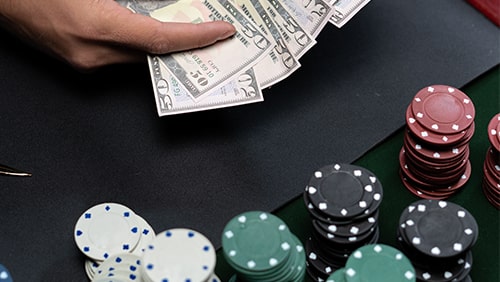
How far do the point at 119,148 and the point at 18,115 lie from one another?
33cm

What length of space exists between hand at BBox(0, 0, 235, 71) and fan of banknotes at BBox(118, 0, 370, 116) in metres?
0.05

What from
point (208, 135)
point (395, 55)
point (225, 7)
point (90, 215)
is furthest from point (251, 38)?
point (90, 215)

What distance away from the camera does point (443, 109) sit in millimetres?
2424

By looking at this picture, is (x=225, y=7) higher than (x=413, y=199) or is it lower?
higher

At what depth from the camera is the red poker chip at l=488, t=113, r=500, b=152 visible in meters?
2.39

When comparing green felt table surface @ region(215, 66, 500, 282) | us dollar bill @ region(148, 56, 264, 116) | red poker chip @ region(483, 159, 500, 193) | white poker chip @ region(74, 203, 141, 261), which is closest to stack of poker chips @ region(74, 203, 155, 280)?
white poker chip @ region(74, 203, 141, 261)

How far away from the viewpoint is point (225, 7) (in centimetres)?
265

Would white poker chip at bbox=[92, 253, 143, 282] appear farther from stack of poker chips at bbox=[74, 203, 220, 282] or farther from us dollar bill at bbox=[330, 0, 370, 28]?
us dollar bill at bbox=[330, 0, 370, 28]

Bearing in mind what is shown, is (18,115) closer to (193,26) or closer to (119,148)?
(119,148)

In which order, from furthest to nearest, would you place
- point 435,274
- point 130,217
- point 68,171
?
point 68,171, point 130,217, point 435,274

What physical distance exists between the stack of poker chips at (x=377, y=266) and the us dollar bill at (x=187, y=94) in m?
0.60

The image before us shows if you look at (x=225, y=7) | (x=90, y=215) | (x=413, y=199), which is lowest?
(x=413, y=199)

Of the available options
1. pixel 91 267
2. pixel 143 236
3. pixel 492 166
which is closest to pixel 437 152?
pixel 492 166

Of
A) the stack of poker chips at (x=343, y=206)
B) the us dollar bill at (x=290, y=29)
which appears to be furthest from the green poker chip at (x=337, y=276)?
the us dollar bill at (x=290, y=29)
